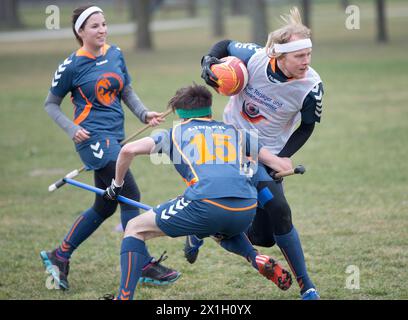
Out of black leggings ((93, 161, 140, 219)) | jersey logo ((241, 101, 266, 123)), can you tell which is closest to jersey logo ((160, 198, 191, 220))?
jersey logo ((241, 101, 266, 123))

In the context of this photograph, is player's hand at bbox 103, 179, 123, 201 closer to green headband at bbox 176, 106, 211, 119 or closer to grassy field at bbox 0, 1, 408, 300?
green headband at bbox 176, 106, 211, 119

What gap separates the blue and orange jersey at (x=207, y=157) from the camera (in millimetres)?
4793

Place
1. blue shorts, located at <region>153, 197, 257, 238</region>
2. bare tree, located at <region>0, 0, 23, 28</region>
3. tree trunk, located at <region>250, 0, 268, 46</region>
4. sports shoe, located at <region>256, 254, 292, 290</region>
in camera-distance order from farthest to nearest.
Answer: bare tree, located at <region>0, 0, 23, 28</region> → tree trunk, located at <region>250, 0, 268, 46</region> → sports shoe, located at <region>256, 254, 292, 290</region> → blue shorts, located at <region>153, 197, 257, 238</region>

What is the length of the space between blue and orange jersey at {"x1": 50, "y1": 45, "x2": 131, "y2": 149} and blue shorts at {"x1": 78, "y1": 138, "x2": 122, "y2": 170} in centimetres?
7

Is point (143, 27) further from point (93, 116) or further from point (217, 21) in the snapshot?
point (93, 116)

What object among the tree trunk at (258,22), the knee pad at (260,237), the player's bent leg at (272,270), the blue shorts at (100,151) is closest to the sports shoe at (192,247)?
the knee pad at (260,237)

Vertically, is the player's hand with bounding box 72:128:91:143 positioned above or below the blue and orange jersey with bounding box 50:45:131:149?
below

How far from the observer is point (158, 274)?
6207 millimetres

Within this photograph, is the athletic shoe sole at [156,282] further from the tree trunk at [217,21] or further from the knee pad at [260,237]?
the tree trunk at [217,21]

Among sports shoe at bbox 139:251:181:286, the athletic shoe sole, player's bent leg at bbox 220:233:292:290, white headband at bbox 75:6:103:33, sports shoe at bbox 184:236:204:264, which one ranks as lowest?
the athletic shoe sole

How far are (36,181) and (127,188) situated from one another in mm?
4509

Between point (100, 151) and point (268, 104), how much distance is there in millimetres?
1387

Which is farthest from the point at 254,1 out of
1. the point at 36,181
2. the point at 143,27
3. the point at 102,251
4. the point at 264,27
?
the point at 102,251

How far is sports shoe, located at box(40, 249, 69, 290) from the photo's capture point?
241 inches
